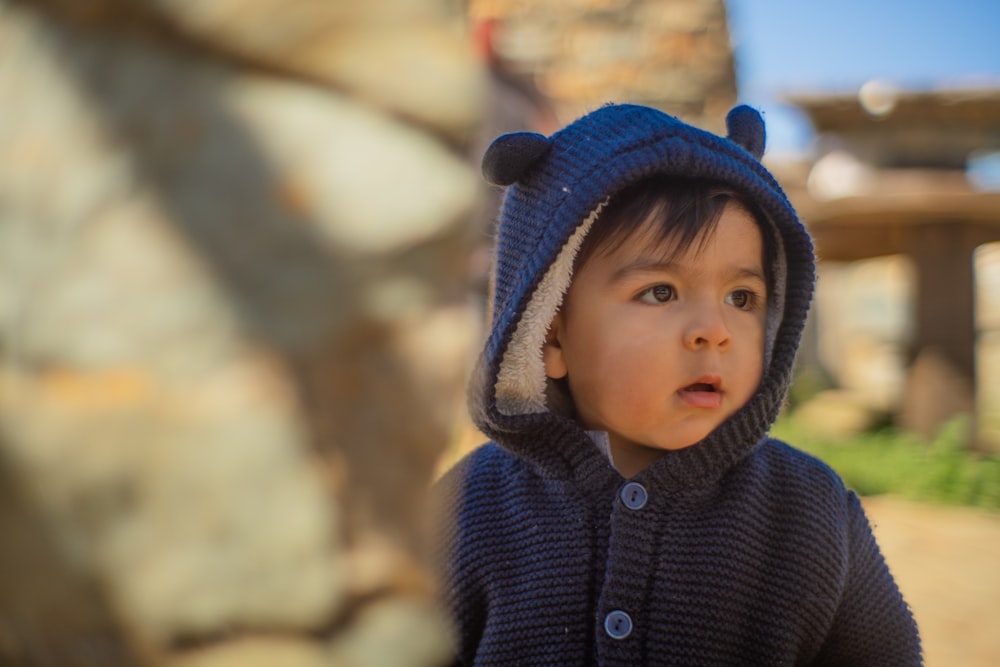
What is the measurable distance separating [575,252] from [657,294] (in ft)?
0.52

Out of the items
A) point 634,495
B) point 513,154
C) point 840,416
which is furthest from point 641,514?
point 840,416

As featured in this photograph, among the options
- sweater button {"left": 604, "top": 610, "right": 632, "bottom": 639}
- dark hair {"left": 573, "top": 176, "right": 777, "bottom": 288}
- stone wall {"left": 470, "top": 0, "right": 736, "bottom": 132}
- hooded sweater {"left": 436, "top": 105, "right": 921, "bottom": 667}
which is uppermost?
stone wall {"left": 470, "top": 0, "right": 736, "bottom": 132}

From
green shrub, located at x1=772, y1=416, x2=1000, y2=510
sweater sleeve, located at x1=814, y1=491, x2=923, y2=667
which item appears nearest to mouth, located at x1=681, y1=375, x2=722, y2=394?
sweater sleeve, located at x1=814, y1=491, x2=923, y2=667

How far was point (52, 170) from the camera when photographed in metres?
0.73

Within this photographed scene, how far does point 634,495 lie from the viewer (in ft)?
4.50

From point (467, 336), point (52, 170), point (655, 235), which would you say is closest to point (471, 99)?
point (467, 336)

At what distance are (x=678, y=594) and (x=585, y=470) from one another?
23 cm

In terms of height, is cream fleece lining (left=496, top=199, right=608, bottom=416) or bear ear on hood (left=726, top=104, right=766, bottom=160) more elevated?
bear ear on hood (left=726, top=104, right=766, bottom=160)

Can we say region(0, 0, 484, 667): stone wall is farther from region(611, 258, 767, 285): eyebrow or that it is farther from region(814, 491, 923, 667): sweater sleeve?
region(814, 491, 923, 667): sweater sleeve

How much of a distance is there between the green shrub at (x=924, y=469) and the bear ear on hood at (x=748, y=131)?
10.1 ft

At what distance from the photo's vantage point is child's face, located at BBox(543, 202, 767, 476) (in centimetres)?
131

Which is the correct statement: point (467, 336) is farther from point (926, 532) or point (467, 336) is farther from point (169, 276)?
point (926, 532)

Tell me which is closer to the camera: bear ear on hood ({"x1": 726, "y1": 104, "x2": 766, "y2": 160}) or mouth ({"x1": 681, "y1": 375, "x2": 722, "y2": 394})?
mouth ({"x1": 681, "y1": 375, "x2": 722, "y2": 394})

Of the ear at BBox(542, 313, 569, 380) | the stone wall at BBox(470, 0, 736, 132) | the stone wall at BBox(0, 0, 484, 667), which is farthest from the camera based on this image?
the stone wall at BBox(470, 0, 736, 132)
